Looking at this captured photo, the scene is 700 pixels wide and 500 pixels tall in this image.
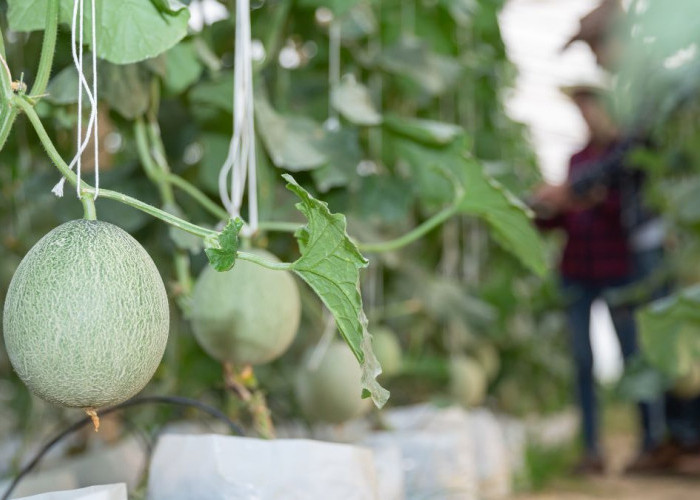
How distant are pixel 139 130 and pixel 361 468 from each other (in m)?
0.51

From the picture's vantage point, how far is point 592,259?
9.82ft

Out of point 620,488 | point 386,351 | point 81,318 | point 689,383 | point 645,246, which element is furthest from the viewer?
point 645,246

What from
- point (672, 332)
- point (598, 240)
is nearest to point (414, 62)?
point (672, 332)

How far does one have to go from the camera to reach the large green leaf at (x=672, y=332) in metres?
1.29

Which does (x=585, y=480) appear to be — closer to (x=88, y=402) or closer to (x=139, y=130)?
(x=139, y=130)

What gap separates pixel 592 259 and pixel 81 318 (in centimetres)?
263

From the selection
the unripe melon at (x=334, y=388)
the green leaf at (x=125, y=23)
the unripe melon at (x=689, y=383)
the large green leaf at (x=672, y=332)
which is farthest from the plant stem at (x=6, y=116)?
the unripe melon at (x=689, y=383)

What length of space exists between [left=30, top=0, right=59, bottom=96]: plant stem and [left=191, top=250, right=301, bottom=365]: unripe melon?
319mm

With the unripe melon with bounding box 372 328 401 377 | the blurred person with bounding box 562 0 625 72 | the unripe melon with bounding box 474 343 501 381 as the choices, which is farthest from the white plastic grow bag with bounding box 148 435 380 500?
the unripe melon with bounding box 474 343 501 381

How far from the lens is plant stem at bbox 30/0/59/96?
65 centimetres

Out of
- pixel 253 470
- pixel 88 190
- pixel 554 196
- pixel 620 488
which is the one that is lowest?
pixel 620 488

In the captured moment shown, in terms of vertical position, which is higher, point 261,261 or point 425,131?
point 425,131

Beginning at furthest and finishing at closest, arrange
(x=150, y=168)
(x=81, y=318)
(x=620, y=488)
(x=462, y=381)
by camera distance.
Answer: (x=620, y=488) → (x=462, y=381) → (x=150, y=168) → (x=81, y=318)

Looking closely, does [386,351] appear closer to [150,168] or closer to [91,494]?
[150,168]
